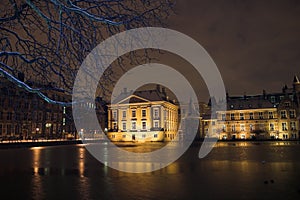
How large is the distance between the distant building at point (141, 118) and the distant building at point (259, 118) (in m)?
15.4

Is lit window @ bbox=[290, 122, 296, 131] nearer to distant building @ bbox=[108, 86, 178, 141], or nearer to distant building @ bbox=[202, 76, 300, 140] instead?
distant building @ bbox=[202, 76, 300, 140]

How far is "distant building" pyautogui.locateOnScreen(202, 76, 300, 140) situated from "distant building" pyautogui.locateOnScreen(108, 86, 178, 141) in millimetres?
15408

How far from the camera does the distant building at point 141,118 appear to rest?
83500 millimetres

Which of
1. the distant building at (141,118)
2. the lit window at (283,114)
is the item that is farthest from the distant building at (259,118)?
the distant building at (141,118)

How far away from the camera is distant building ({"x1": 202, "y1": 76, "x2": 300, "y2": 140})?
80.2 meters

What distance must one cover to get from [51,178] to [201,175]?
630 cm

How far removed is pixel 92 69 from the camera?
24.8ft

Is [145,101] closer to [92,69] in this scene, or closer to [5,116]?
[5,116]

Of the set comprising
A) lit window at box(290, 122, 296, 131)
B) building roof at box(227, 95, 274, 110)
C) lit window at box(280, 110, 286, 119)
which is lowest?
lit window at box(290, 122, 296, 131)

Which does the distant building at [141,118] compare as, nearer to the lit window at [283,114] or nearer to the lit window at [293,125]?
the lit window at [283,114]

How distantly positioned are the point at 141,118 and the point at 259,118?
3271 centimetres

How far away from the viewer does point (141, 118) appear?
84.9 meters

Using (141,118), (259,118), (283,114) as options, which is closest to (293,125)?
(283,114)

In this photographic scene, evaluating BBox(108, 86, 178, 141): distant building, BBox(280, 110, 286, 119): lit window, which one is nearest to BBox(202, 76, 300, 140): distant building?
BBox(280, 110, 286, 119): lit window
